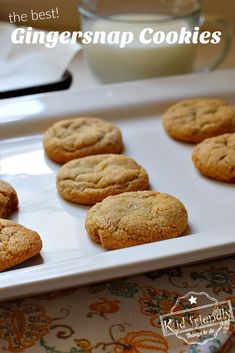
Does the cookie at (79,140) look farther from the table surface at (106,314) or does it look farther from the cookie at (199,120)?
the table surface at (106,314)

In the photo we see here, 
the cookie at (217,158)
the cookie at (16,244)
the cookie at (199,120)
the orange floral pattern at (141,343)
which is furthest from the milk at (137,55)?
the orange floral pattern at (141,343)

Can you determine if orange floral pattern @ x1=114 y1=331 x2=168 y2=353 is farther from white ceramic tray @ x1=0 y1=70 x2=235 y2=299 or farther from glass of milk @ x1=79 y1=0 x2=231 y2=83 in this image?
glass of milk @ x1=79 y1=0 x2=231 y2=83

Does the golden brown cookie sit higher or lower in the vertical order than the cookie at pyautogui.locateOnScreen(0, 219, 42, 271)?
lower

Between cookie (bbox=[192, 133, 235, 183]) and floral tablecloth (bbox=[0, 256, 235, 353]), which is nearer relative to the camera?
floral tablecloth (bbox=[0, 256, 235, 353])

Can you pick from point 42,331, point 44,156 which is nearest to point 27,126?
point 44,156

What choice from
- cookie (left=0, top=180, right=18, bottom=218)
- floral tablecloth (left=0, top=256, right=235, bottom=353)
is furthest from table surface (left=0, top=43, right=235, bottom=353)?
cookie (left=0, top=180, right=18, bottom=218)

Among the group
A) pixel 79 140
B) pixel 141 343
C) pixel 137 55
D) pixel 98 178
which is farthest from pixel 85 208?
pixel 137 55

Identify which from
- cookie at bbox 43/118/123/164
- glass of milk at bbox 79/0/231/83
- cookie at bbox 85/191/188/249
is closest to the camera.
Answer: cookie at bbox 85/191/188/249
